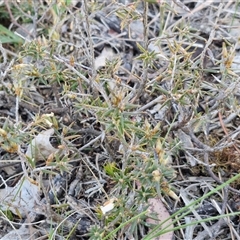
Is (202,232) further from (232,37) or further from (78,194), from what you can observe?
(232,37)

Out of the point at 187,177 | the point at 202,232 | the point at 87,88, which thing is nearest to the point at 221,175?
the point at 187,177

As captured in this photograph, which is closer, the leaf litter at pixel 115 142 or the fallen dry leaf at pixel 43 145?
the leaf litter at pixel 115 142

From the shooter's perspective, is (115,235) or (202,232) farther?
(202,232)

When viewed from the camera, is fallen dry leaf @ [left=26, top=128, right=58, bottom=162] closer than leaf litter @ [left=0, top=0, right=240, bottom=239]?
No

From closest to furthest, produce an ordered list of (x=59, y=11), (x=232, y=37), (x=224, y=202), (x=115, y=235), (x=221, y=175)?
(x=115, y=235) < (x=224, y=202) < (x=221, y=175) < (x=59, y=11) < (x=232, y=37)

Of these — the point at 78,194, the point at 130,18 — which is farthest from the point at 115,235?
the point at 130,18

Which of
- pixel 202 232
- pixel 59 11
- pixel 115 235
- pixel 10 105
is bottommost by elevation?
pixel 202 232

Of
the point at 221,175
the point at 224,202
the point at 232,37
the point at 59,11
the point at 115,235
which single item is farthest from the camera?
the point at 232,37

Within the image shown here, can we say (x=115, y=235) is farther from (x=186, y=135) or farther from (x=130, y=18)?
(x=130, y=18)

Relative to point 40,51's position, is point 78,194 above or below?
below
